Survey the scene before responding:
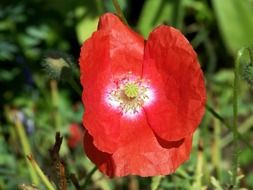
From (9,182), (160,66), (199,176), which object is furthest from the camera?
(9,182)

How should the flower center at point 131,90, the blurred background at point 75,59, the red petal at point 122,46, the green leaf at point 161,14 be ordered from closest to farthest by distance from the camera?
the red petal at point 122,46, the flower center at point 131,90, the blurred background at point 75,59, the green leaf at point 161,14

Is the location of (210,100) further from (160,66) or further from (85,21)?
(160,66)

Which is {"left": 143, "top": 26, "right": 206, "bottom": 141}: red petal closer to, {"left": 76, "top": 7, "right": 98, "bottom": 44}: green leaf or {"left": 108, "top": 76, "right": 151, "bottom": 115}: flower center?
{"left": 108, "top": 76, "right": 151, "bottom": 115}: flower center

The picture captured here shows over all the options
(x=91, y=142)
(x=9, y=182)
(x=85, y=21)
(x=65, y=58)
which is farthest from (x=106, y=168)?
(x=85, y=21)

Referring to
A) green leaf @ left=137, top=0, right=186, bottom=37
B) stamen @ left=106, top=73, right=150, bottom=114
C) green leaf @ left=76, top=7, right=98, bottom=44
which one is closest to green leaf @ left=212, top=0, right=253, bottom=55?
green leaf @ left=137, top=0, right=186, bottom=37

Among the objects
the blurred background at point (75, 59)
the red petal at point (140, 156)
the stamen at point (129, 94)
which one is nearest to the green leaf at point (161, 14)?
the blurred background at point (75, 59)

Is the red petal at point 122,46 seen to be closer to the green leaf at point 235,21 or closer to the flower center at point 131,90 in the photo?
the flower center at point 131,90

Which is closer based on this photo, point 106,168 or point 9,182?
point 106,168
